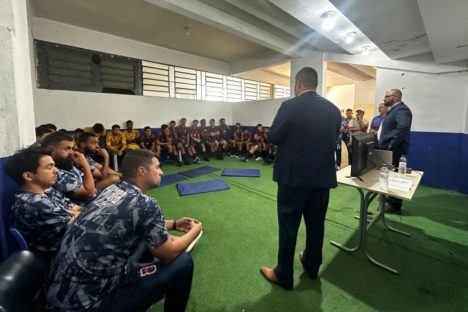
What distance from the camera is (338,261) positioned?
2.01m

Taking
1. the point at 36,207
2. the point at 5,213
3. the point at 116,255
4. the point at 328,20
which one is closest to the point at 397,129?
the point at 328,20

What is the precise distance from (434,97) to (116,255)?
17.7 ft

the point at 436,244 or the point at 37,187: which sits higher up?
the point at 37,187

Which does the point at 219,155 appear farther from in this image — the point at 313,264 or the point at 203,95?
the point at 313,264

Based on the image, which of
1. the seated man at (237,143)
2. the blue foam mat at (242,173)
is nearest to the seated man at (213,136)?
the seated man at (237,143)

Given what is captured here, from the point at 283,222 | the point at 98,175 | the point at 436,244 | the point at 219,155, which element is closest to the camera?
the point at 283,222

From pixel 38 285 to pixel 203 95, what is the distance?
724 centimetres

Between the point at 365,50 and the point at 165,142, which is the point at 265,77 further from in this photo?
the point at 165,142

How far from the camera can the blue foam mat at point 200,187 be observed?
12.3ft

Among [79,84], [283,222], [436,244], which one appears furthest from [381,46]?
[79,84]

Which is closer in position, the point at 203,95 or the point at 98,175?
the point at 98,175

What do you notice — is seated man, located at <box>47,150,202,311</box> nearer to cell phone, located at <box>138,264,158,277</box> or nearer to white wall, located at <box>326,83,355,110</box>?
cell phone, located at <box>138,264,158,277</box>

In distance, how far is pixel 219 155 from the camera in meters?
6.93

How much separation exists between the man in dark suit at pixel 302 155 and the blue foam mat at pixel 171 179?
3.10 meters
